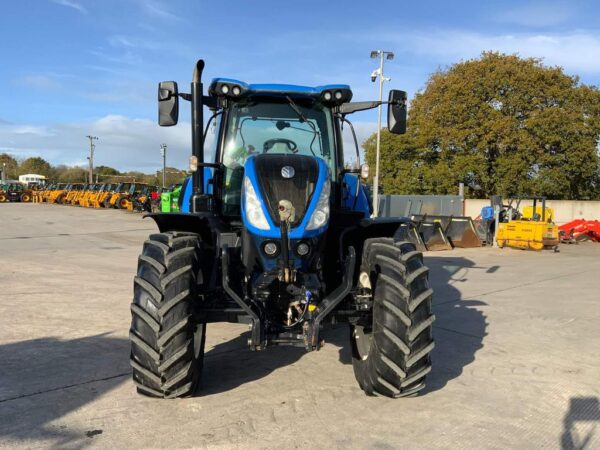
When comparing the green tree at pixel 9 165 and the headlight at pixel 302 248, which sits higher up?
the green tree at pixel 9 165

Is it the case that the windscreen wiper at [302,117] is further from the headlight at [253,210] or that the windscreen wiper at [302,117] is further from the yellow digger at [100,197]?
the yellow digger at [100,197]

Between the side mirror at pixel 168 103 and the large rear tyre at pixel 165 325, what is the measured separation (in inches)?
54.1

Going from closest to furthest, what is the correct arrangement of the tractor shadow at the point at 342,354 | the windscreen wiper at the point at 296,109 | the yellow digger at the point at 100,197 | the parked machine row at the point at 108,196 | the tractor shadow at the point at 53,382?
the tractor shadow at the point at 53,382
the tractor shadow at the point at 342,354
the windscreen wiper at the point at 296,109
the parked machine row at the point at 108,196
the yellow digger at the point at 100,197

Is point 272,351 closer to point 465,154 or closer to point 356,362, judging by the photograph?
point 356,362

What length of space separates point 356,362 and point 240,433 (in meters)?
1.34

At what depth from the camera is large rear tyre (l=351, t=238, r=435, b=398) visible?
383cm

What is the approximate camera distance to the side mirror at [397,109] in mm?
4930

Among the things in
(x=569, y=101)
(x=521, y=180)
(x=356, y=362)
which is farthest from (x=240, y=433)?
(x=569, y=101)

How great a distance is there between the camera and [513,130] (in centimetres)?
3161

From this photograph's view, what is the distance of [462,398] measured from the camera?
4262mm

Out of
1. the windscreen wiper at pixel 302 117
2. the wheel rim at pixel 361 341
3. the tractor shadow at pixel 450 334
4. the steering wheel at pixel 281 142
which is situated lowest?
the tractor shadow at pixel 450 334

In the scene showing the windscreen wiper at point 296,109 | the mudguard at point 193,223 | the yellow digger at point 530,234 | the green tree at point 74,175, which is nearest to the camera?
the mudguard at point 193,223

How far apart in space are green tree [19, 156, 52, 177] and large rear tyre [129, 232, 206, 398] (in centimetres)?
9787

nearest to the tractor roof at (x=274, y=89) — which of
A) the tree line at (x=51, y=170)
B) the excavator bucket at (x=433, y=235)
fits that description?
the excavator bucket at (x=433, y=235)
